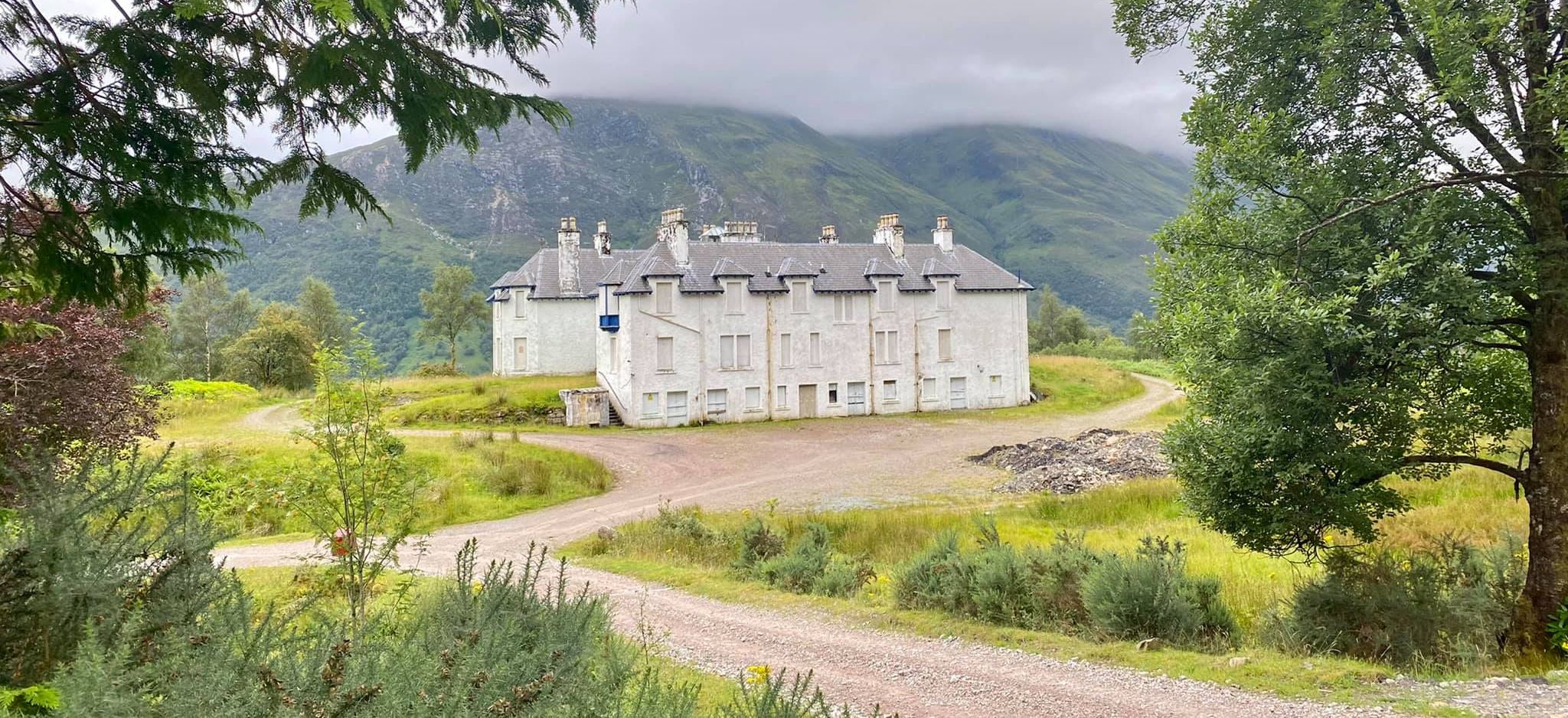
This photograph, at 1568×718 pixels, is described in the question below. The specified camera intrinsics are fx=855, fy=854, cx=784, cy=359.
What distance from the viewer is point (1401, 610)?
32.6 feet

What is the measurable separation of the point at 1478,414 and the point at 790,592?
9334 mm

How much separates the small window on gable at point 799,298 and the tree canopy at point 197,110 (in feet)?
120

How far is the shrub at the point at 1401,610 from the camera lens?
31.7 feet

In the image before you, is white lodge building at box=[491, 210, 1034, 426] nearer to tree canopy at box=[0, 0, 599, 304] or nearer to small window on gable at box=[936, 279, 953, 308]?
small window on gable at box=[936, 279, 953, 308]

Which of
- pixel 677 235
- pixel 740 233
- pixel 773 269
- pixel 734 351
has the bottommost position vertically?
pixel 734 351

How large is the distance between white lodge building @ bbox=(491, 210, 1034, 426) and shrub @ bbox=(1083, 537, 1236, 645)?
1193 inches

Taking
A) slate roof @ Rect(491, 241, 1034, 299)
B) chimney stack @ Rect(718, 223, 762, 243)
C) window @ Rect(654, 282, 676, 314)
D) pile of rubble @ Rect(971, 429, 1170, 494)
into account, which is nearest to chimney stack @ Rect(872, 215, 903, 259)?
slate roof @ Rect(491, 241, 1034, 299)

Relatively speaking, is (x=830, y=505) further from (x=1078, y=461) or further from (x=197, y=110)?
(x=197, y=110)

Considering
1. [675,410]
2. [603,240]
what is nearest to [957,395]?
[675,410]

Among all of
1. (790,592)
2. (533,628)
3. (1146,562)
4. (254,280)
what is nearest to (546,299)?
(790,592)

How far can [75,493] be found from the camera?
3.91m

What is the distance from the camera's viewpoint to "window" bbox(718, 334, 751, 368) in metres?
40.9

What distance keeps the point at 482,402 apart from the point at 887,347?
2000 cm

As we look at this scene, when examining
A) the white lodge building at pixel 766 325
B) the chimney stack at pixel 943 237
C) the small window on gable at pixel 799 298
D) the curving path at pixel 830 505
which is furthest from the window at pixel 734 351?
the chimney stack at pixel 943 237
